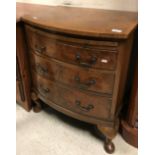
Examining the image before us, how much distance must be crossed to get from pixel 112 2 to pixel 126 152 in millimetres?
1146

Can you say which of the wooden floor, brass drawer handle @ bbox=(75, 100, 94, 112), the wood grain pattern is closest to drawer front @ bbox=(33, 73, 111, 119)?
brass drawer handle @ bbox=(75, 100, 94, 112)

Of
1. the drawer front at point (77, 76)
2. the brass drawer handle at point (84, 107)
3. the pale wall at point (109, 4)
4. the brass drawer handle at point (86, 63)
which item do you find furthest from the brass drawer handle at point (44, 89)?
the pale wall at point (109, 4)

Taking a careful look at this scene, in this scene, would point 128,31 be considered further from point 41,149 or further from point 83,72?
point 41,149

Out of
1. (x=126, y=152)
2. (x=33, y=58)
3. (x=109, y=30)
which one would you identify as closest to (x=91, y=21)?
(x=109, y=30)

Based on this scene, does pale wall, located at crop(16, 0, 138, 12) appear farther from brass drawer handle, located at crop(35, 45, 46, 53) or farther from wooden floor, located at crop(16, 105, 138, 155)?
wooden floor, located at crop(16, 105, 138, 155)

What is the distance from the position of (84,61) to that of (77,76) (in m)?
0.12

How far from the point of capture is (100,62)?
3.08 feet

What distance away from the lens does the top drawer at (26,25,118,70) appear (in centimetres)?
90

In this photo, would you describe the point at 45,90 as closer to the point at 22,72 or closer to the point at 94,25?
the point at 22,72

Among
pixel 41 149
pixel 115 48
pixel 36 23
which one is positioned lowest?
pixel 41 149

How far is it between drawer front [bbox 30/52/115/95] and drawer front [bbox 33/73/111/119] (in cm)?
5

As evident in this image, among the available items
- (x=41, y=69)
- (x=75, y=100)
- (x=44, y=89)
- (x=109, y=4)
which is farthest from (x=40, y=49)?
(x=109, y=4)

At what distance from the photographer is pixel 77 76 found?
105 centimetres
